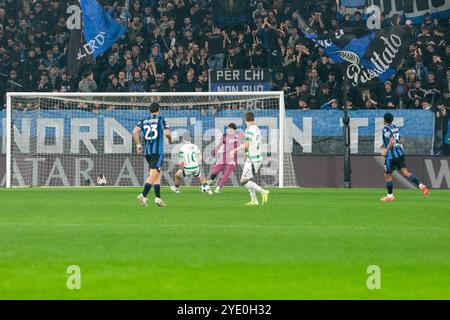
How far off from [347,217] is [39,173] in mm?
16266

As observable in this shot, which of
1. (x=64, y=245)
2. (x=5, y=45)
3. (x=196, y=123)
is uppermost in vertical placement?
(x=5, y=45)

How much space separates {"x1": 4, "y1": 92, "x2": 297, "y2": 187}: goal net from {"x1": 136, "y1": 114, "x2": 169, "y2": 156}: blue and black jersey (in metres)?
10.1

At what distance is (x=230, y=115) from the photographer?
110 feet

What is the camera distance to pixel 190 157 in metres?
30.9

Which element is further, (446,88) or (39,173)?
(39,173)

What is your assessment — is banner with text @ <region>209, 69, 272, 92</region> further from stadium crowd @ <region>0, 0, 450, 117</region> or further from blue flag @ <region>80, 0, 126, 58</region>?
blue flag @ <region>80, 0, 126, 58</region>

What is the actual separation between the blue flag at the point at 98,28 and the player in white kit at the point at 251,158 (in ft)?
36.0

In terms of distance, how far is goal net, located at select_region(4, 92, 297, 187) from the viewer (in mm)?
33156

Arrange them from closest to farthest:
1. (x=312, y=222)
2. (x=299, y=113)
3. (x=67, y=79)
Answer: (x=312, y=222) → (x=299, y=113) → (x=67, y=79)

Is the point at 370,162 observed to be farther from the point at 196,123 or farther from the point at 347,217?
the point at 347,217

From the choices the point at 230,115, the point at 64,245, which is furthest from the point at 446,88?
the point at 64,245

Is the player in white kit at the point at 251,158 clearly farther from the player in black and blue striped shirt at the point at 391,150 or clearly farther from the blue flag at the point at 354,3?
the blue flag at the point at 354,3

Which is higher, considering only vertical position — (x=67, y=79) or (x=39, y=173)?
(x=67, y=79)

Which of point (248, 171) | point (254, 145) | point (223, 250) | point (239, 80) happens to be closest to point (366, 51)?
point (239, 80)
